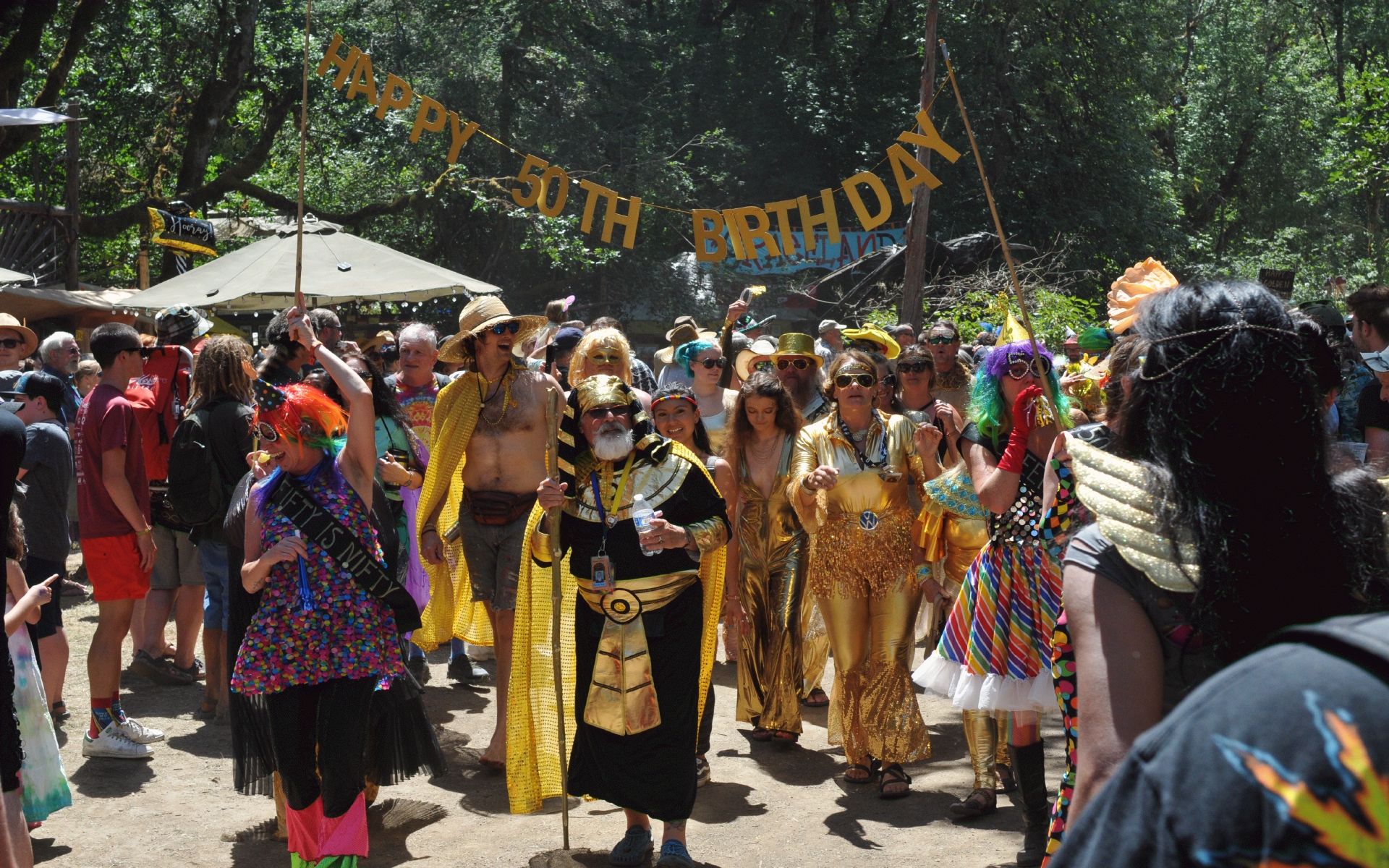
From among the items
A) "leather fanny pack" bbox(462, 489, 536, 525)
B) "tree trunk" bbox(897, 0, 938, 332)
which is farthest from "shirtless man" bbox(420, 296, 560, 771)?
"tree trunk" bbox(897, 0, 938, 332)

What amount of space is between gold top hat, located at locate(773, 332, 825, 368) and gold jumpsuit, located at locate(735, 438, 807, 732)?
0.95m

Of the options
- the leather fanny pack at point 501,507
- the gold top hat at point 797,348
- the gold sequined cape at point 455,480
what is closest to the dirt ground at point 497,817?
the gold sequined cape at point 455,480

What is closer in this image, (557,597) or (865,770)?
(557,597)

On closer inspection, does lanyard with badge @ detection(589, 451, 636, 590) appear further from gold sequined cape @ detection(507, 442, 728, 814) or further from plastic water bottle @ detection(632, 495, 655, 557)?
gold sequined cape @ detection(507, 442, 728, 814)

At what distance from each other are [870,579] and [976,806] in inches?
41.9

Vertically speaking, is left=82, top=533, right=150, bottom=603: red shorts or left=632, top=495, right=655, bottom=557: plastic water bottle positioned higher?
left=632, top=495, right=655, bottom=557: plastic water bottle

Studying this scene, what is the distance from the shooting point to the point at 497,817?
17.6ft

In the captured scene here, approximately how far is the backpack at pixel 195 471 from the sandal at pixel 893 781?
10.9 ft

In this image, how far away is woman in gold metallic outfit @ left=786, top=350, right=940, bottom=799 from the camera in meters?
5.62

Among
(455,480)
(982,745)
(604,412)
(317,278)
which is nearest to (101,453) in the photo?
(455,480)

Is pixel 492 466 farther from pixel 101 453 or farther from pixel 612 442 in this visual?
pixel 101 453

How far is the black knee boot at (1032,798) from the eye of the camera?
15.5 feet

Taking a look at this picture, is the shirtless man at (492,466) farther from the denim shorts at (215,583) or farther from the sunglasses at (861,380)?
the sunglasses at (861,380)

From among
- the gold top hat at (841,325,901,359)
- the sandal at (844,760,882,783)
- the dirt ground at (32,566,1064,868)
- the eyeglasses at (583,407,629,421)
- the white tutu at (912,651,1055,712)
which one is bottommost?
the dirt ground at (32,566,1064,868)
